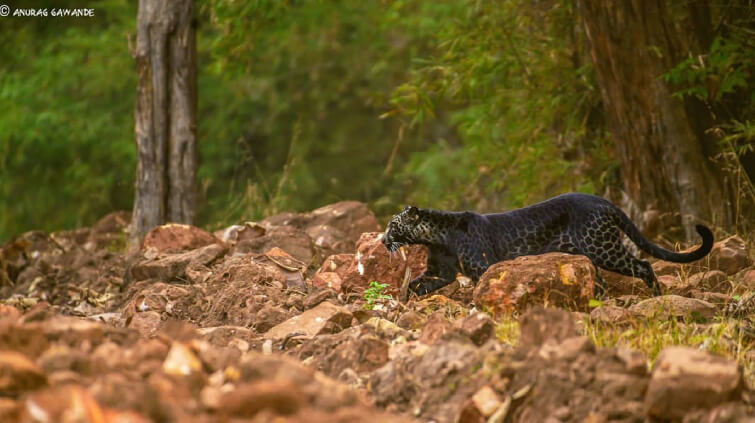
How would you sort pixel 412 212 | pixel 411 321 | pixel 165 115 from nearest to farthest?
pixel 411 321, pixel 412 212, pixel 165 115

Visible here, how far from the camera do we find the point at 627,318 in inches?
172

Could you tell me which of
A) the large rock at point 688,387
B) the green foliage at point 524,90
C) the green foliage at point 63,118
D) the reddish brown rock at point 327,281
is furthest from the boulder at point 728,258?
the green foliage at point 63,118

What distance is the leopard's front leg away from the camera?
5578 mm

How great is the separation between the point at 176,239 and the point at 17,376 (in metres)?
5.02

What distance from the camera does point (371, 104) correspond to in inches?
653

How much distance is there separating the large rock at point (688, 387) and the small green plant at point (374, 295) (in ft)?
7.58

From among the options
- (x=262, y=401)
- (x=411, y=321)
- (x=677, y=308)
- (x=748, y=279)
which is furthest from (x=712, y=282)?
(x=262, y=401)

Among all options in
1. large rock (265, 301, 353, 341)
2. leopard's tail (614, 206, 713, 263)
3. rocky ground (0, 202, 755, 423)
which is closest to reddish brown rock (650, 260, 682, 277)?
rocky ground (0, 202, 755, 423)

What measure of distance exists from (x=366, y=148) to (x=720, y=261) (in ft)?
38.3

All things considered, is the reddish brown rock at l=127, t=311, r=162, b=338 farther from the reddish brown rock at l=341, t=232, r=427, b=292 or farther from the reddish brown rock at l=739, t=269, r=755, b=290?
the reddish brown rock at l=739, t=269, r=755, b=290

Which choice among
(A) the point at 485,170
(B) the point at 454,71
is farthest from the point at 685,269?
(A) the point at 485,170

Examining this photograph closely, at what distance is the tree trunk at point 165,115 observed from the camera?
372 inches

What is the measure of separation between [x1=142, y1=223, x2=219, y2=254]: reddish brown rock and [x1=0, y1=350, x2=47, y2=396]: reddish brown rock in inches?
188

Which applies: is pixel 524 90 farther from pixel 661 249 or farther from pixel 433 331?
pixel 433 331
